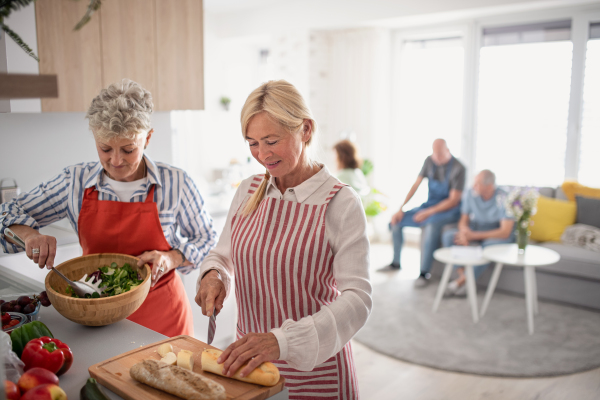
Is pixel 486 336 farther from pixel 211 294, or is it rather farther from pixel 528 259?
pixel 211 294

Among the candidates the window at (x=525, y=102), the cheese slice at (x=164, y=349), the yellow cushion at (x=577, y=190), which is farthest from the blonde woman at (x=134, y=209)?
the window at (x=525, y=102)

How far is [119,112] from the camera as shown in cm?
149

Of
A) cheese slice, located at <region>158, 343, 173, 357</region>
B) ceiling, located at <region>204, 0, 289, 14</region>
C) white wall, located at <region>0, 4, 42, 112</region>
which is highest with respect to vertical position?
ceiling, located at <region>204, 0, 289, 14</region>

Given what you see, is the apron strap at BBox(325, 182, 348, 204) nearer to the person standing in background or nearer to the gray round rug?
the gray round rug

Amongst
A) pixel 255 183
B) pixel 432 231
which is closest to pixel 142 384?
pixel 255 183

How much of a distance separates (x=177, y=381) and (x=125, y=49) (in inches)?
75.0

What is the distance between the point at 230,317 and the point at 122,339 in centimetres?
179

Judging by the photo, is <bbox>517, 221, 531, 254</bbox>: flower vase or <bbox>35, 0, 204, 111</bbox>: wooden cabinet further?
<bbox>517, 221, 531, 254</bbox>: flower vase

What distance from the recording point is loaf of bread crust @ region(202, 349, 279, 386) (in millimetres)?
1043

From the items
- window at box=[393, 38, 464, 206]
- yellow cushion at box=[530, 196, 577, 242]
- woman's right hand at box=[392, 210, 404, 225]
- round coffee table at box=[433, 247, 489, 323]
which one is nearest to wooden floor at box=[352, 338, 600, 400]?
round coffee table at box=[433, 247, 489, 323]

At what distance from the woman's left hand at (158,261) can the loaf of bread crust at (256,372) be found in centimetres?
53

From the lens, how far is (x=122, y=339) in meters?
1.34

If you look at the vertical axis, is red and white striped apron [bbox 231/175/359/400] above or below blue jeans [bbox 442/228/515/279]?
above

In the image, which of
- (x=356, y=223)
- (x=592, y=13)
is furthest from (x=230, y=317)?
(x=592, y=13)
